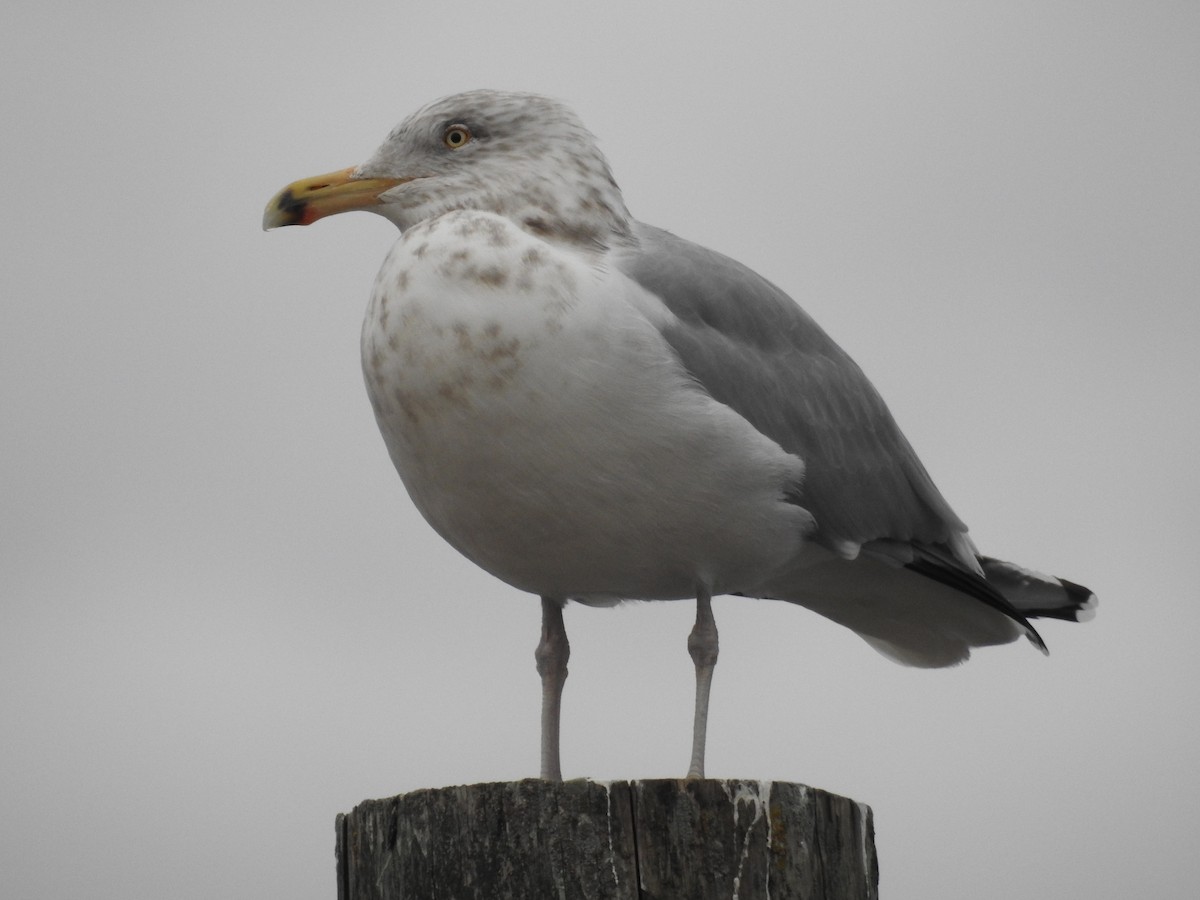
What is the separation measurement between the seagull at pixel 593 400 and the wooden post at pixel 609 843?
1.05 metres

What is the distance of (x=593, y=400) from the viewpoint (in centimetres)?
545

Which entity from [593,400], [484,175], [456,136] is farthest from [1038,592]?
[456,136]

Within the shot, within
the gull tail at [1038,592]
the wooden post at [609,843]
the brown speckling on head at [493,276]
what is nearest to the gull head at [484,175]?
the brown speckling on head at [493,276]

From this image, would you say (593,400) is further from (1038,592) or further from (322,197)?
(1038,592)

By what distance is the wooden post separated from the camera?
14.9 ft

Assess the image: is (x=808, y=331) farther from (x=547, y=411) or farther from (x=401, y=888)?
(x=401, y=888)

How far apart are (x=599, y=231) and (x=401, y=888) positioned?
2.53 meters

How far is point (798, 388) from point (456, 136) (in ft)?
5.32

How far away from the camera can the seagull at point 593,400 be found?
548 centimetres

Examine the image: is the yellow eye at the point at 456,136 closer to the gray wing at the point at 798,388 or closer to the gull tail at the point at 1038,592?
the gray wing at the point at 798,388

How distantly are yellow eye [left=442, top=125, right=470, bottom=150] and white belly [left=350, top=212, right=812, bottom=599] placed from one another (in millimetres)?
544

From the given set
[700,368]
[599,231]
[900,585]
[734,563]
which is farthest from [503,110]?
[900,585]

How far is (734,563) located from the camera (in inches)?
232

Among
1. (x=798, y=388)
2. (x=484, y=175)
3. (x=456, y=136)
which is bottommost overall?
(x=798, y=388)
